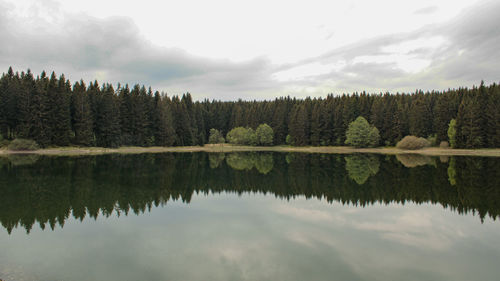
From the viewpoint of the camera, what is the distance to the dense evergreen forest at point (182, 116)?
69188mm

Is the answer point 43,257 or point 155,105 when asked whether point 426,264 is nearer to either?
point 43,257

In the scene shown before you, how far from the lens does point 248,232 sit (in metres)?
14.3

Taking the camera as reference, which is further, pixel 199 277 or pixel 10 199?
pixel 10 199

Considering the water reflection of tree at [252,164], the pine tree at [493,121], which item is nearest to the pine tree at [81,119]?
the water reflection of tree at [252,164]

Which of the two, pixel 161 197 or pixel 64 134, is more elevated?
pixel 64 134

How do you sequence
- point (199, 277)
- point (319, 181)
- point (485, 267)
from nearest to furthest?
point (199, 277) → point (485, 267) → point (319, 181)

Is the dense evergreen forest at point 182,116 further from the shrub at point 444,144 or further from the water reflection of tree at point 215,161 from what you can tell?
the water reflection of tree at point 215,161

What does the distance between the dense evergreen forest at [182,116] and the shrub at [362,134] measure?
489 cm

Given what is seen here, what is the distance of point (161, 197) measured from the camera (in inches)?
869

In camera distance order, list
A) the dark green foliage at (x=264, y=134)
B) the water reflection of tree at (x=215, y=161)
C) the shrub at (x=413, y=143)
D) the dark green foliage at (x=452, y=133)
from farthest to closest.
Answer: the dark green foliage at (x=264, y=134) < the shrub at (x=413, y=143) < the dark green foliage at (x=452, y=133) < the water reflection of tree at (x=215, y=161)

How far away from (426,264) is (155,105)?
92.7 m

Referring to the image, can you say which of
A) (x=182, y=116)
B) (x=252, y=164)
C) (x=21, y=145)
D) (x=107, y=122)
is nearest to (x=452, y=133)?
(x=252, y=164)

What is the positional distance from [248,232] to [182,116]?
288 ft

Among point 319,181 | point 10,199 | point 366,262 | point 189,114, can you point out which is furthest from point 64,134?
point 366,262
